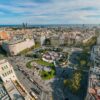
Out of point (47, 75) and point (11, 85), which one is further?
point (47, 75)

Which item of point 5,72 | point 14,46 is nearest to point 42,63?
point 14,46

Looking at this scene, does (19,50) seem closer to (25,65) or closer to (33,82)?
(25,65)

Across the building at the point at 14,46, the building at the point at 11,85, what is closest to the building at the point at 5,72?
the building at the point at 11,85

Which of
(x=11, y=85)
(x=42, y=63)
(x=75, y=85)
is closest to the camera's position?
(x=75, y=85)

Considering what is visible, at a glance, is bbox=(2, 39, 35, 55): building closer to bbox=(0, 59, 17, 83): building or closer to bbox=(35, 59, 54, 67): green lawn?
bbox=(35, 59, 54, 67): green lawn

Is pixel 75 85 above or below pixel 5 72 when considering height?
below

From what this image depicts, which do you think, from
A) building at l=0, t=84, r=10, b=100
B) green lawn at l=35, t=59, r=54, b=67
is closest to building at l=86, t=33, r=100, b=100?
building at l=0, t=84, r=10, b=100

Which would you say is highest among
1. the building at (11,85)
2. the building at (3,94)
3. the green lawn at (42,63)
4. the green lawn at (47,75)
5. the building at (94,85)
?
the building at (94,85)

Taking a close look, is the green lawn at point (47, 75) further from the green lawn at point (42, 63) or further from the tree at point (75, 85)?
the tree at point (75, 85)

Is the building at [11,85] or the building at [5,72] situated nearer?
the building at [11,85]

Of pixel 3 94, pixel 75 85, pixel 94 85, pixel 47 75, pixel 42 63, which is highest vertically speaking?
pixel 94 85

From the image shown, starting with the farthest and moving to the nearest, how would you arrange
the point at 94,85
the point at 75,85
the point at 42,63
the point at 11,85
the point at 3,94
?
the point at 42,63 → the point at 11,85 → the point at 75,85 → the point at 94,85 → the point at 3,94

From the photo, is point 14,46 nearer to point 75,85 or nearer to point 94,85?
point 75,85
